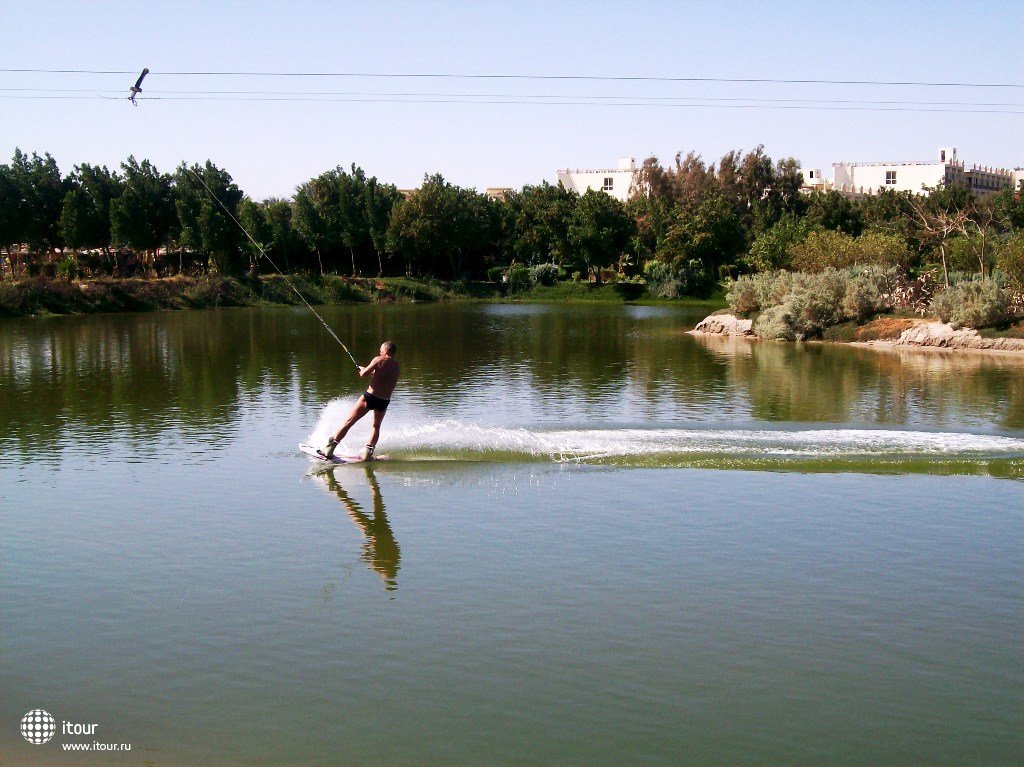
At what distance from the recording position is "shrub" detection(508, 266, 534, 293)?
327 feet

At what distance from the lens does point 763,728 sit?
27.0ft

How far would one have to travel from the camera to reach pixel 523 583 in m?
11.6

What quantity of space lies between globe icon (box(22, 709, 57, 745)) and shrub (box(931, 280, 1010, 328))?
37462mm

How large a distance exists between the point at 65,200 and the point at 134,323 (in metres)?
26.1

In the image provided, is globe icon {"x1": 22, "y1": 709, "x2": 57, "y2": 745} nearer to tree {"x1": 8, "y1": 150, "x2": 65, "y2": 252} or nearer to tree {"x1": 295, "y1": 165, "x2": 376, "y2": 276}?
tree {"x1": 8, "y1": 150, "x2": 65, "y2": 252}

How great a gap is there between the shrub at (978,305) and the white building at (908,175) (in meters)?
127

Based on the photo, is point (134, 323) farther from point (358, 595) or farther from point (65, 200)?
point (358, 595)

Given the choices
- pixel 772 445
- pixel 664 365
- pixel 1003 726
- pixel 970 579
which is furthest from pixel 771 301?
pixel 1003 726

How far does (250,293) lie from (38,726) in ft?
255

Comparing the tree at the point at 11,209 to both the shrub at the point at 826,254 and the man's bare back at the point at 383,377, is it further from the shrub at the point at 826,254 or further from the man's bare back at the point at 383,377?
the man's bare back at the point at 383,377

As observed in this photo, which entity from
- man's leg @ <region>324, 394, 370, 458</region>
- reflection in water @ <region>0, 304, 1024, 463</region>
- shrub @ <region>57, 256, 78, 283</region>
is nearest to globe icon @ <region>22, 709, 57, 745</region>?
man's leg @ <region>324, 394, 370, 458</region>

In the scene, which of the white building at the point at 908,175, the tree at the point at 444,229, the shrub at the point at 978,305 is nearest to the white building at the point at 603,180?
the white building at the point at 908,175

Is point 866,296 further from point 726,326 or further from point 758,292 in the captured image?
point 726,326

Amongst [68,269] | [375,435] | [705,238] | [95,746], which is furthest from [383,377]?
[705,238]
